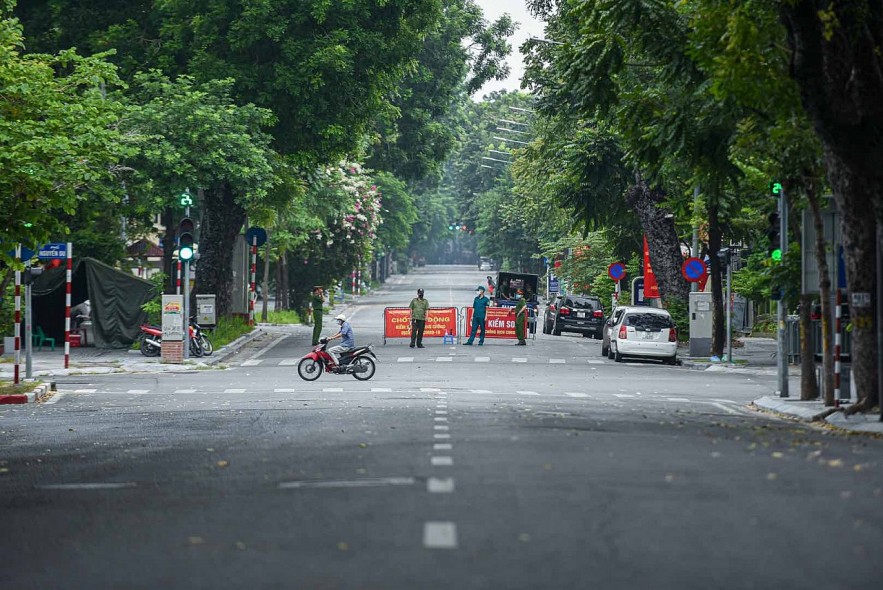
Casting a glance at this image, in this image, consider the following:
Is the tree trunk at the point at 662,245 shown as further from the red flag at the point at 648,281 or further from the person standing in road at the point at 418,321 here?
the person standing in road at the point at 418,321

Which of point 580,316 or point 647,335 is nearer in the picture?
point 647,335

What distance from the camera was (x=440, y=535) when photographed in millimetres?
8859

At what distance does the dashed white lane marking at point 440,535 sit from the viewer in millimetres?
8516

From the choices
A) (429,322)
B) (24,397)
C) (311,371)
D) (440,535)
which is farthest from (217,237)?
(440,535)

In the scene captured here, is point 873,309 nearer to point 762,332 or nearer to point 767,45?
point 767,45

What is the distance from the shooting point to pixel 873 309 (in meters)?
20.1

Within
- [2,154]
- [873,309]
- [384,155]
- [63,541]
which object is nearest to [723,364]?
[873,309]

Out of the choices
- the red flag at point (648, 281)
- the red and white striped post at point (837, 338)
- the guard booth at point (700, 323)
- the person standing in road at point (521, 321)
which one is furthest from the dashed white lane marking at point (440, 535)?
the red flag at point (648, 281)

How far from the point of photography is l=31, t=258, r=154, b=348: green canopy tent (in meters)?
42.2

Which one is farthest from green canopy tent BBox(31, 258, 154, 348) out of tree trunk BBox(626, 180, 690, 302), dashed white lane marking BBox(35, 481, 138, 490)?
dashed white lane marking BBox(35, 481, 138, 490)

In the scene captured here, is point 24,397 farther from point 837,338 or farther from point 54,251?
point 837,338

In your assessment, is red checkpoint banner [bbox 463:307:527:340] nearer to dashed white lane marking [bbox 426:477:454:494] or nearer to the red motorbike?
the red motorbike

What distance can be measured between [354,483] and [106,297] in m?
31.9

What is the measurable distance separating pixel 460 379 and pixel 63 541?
2228cm
